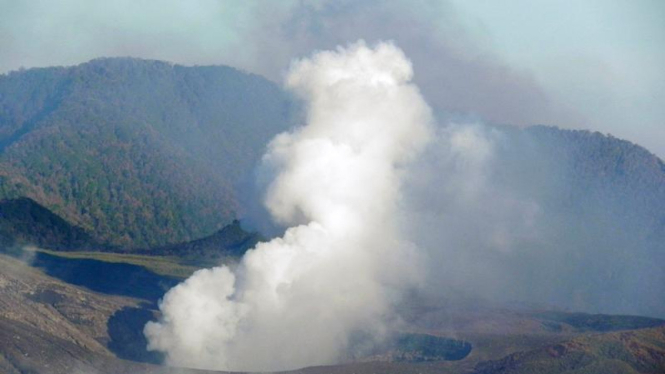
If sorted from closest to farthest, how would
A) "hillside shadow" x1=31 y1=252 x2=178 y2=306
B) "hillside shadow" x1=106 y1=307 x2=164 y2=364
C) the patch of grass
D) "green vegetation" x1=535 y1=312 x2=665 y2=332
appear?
1. "hillside shadow" x1=106 y1=307 x2=164 y2=364
2. "green vegetation" x1=535 y1=312 x2=665 y2=332
3. "hillside shadow" x1=31 y1=252 x2=178 y2=306
4. the patch of grass

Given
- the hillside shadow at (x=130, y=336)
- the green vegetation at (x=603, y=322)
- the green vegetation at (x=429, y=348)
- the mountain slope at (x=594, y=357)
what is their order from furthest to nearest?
1. the green vegetation at (x=603, y=322)
2. the green vegetation at (x=429, y=348)
3. the hillside shadow at (x=130, y=336)
4. the mountain slope at (x=594, y=357)

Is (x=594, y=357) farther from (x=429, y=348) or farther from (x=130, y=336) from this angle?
(x=130, y=336)

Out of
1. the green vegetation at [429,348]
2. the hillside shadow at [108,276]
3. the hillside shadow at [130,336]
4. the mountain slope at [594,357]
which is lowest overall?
the mountain slope at [594,357]

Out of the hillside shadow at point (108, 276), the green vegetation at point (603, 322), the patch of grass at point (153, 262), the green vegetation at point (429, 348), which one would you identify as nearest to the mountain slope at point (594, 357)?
the green vegetation at point (429, 348)

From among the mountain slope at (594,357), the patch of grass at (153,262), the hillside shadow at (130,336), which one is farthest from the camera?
the patch of grass at (153,262)

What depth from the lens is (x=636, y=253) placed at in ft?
548

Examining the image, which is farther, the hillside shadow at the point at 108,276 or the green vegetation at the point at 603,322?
the hillside shadow at the point at 108,276

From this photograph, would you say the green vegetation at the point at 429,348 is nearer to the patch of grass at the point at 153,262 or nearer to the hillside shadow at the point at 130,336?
the hillside shadow at the point at 130,336

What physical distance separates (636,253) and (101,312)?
391 feet

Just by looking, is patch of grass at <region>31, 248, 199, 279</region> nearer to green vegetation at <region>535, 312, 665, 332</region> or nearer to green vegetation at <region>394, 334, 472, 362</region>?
green vegetation at <region>394, 334, 472, 362</region>

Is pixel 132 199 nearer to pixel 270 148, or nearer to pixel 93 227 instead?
pixel 93 227

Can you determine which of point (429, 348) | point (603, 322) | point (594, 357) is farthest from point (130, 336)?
point (603, 322)

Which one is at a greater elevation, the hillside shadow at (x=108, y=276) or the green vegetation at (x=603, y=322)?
the hillside shadow at (x=108, y=276)

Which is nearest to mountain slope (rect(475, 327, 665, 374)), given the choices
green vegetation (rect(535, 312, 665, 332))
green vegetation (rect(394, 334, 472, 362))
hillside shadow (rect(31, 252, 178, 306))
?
green vegetation (rect(394, 334, 472, 362))
